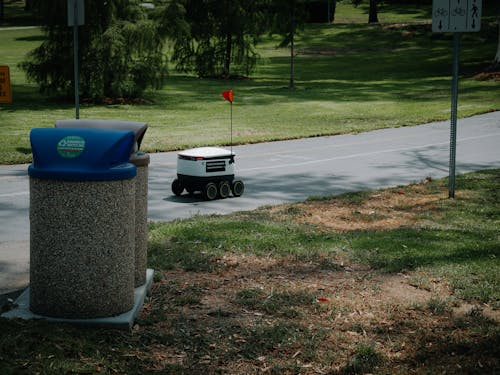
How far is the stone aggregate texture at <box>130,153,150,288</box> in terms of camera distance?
652 centimetres

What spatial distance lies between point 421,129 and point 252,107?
7198mm

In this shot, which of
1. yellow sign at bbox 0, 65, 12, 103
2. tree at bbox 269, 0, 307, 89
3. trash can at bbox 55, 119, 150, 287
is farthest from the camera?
tree at bbox 269, 0, 307, 89

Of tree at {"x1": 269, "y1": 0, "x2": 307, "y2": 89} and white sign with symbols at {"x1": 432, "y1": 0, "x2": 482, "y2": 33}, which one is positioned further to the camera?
tree at {"x1": 269, "y1": 0, "x2": 307, "y2": 89}

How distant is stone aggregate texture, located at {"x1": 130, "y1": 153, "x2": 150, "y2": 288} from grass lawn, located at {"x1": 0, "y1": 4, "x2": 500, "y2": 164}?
10235 mm

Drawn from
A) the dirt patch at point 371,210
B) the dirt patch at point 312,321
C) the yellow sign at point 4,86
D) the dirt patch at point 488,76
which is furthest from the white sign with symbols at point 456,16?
the dirt patch at point 488,76

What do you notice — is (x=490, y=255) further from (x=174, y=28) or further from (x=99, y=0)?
(x=174, y=28)

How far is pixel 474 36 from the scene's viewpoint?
5925 centimetres

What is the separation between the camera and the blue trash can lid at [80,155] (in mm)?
5547

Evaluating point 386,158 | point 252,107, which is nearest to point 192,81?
point 252,107

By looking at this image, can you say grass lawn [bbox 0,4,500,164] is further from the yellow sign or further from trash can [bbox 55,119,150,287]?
trash can [bbox 55,119,150,287]

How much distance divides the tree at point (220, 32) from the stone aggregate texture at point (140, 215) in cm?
3151

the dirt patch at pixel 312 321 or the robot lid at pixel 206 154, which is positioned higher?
the robot lid at pixel 206 154

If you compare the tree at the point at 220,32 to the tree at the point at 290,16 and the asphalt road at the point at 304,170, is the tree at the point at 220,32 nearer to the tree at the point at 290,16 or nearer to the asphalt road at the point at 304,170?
the tree at the point at 290,16

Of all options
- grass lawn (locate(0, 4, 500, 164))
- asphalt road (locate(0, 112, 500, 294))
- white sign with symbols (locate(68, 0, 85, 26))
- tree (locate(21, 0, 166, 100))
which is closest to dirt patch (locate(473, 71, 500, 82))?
grass lawn (locate(0, 4, 500, 164))
